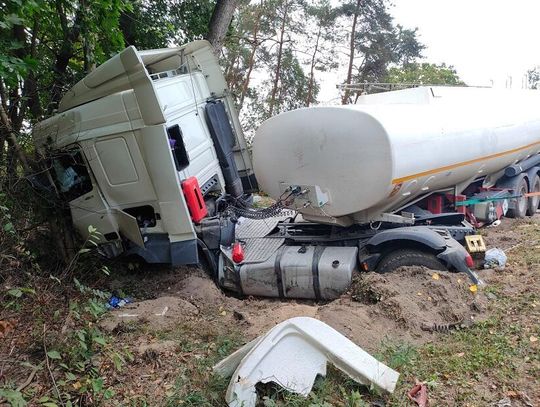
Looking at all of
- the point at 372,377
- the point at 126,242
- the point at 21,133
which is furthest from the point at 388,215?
the point at 21,133

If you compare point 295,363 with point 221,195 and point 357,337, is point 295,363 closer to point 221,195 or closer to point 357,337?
point 357,337

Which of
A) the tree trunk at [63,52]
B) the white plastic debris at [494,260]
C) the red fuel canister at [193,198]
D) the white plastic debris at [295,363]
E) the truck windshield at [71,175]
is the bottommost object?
the white plastic debris at [494,260]

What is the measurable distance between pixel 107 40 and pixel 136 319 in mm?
4586

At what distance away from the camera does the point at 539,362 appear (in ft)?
11.5

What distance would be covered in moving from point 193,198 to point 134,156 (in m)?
0.85

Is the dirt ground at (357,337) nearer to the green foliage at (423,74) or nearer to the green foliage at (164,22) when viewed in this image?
the green foliage at (164,22)

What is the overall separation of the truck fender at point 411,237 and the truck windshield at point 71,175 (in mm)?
3639

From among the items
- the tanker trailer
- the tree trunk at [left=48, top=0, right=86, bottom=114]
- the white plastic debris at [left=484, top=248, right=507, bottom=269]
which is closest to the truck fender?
the tanker trailer

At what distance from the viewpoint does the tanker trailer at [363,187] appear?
5039mm

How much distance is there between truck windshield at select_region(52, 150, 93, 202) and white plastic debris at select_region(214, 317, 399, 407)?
11.7 feet

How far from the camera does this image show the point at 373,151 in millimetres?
4898

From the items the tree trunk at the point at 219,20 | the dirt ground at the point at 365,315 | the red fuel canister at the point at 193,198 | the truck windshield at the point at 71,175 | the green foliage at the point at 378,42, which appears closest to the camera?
the dirt ground at the point at 365,315

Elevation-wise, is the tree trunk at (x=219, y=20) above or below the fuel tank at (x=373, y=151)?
above

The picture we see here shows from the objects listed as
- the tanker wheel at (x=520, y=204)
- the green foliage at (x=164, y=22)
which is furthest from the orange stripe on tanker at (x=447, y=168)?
the green foliage at (x=164, y=22)
